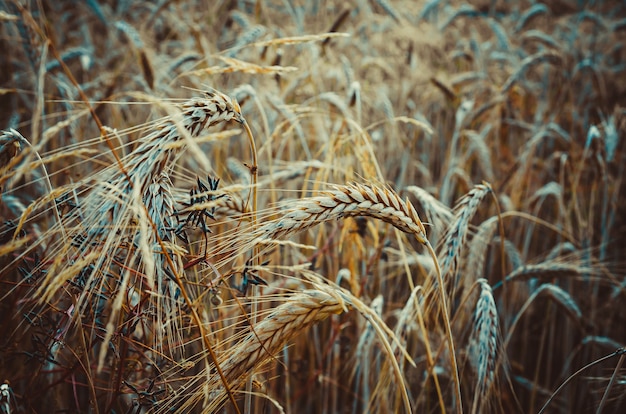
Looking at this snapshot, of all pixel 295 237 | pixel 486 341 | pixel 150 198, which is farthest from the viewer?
pixel 295 237

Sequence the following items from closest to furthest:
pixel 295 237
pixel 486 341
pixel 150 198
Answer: pixel 150 198 → pixel 486 341 → pixel 295 237

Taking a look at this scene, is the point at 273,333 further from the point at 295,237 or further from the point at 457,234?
the point at 295,237

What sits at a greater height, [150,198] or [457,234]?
[150,198]

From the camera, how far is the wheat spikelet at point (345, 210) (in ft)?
2.96

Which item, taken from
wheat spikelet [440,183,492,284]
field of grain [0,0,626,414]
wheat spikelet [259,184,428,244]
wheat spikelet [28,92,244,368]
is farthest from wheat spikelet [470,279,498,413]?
wheat spikelet [28,92,244,368]

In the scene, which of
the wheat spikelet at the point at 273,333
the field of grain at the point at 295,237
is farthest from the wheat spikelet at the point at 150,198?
the wheat spikelet at the point at 273,333

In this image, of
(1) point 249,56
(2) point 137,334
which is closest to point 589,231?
(2) point 137,334

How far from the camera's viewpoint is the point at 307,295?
36.7 inches

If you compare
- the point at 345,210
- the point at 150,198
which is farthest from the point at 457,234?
the point at 150,198

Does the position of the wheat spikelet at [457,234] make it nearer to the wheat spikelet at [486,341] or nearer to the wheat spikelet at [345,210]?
the wheat spikelet at [486,341]

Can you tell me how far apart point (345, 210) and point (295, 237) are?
1.01 meters

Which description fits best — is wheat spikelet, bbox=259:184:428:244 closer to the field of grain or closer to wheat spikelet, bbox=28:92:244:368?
the field of grain

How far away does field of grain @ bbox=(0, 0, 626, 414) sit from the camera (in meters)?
0.91

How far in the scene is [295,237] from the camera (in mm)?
1926
